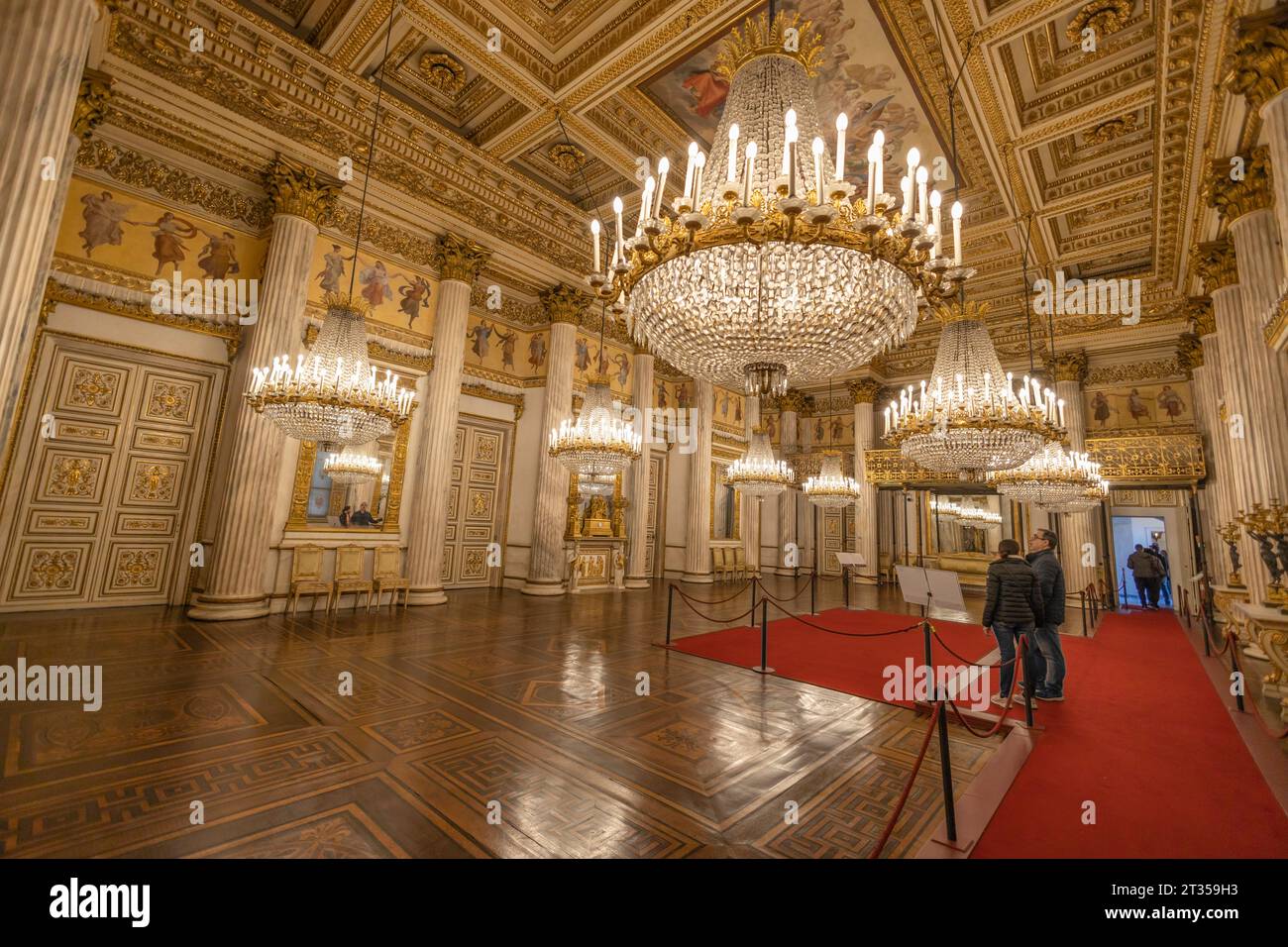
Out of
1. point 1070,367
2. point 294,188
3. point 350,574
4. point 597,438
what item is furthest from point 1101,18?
point 350,574

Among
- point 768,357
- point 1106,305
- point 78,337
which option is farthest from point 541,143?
point 1106,305

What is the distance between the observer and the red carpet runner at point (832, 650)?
16.2ft

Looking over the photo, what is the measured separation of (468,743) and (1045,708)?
4462 millimetres

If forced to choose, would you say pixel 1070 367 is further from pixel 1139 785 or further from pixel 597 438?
pixel 1139 785

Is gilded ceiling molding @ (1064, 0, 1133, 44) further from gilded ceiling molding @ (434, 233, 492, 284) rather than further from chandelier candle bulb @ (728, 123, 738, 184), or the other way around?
gilded ceiling molding @ (434, 233, 492, 284)

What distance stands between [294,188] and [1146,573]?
Result: 55.8 feet

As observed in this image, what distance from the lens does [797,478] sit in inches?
656

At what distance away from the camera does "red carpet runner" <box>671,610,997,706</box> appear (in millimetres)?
4934

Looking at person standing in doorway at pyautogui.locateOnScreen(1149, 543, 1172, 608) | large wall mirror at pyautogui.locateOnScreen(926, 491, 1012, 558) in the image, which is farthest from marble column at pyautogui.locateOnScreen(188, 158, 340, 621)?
person standing in doorway at pyautogui.locateOnScreen(1149, 543, 1172, 608)

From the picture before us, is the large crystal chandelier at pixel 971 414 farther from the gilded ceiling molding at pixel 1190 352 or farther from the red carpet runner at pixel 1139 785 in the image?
the gilded ceiling molding at pixel 1190 352

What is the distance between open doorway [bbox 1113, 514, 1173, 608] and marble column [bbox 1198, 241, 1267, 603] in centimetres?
761

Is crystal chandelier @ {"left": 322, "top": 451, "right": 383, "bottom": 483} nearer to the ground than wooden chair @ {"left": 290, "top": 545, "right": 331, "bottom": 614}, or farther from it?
farther from it

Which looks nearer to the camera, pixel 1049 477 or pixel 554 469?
pixel 1049 477

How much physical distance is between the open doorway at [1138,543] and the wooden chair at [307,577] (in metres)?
16.0
